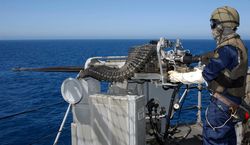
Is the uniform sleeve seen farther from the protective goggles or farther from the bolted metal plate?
the bolted metal plate

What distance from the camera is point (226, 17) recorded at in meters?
5.02

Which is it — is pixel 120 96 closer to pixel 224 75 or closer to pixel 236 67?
pixel 224 75

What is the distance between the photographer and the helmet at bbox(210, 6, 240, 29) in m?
5.02

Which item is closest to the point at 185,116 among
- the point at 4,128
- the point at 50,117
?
the point at 50,117

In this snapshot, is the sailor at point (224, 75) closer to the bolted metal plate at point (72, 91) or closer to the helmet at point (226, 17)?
the helmet at point (226, 17)

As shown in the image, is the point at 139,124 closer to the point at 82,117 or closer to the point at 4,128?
the point at 82,117

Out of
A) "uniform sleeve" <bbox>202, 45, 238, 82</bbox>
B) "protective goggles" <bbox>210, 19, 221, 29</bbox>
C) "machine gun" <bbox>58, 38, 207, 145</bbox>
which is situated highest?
"protective goggles" <bbox>210, 19, 221, 29</bbox>

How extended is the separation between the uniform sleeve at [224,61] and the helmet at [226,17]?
0.38 metres

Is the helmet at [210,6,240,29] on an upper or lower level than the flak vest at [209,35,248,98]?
upper

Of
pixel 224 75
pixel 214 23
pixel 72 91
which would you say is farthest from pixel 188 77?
pixel 72 91

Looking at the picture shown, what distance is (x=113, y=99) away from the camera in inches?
248

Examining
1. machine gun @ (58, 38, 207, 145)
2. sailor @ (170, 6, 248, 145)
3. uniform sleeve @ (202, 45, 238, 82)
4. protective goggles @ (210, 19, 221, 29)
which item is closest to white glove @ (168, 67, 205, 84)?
machine gun @ (58, 38, 207, 145)

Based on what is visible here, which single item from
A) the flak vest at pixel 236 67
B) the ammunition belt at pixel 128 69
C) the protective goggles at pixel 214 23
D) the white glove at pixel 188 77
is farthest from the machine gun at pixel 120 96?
the flak vest at pixel 236 67

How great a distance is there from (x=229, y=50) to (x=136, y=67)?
6.85ft
